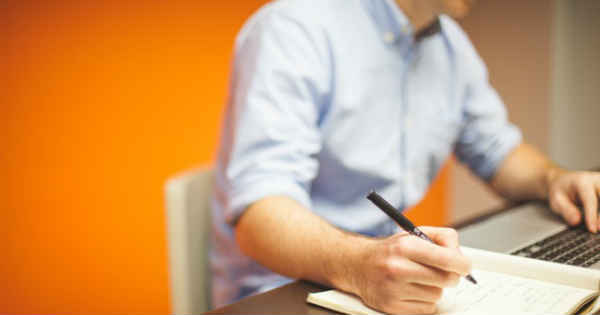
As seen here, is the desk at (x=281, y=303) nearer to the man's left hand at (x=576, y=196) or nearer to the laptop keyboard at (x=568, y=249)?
the laptop keyboard at (x=568, y=249)

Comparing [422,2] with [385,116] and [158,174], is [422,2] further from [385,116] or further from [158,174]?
[158,174]

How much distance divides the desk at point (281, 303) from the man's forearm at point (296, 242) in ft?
0.06

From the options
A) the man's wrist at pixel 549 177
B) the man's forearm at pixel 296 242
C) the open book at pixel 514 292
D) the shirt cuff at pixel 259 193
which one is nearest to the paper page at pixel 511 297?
the open book at pixel 514 292

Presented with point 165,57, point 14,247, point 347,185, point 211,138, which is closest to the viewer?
point 347,185

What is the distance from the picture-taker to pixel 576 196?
758 millimetres


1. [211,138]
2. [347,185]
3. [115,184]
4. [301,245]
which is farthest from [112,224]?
[301,245]

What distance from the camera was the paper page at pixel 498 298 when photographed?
436mm

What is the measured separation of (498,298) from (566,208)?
371 mm

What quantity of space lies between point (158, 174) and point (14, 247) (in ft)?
1.41

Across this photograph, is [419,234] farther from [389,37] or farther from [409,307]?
[389,37]

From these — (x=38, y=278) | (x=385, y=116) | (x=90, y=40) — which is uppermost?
(x=90, y=40)

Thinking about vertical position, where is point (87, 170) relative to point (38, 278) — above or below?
above

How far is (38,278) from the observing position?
1.18 meters

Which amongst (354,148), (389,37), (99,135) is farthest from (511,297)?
(99,135)
